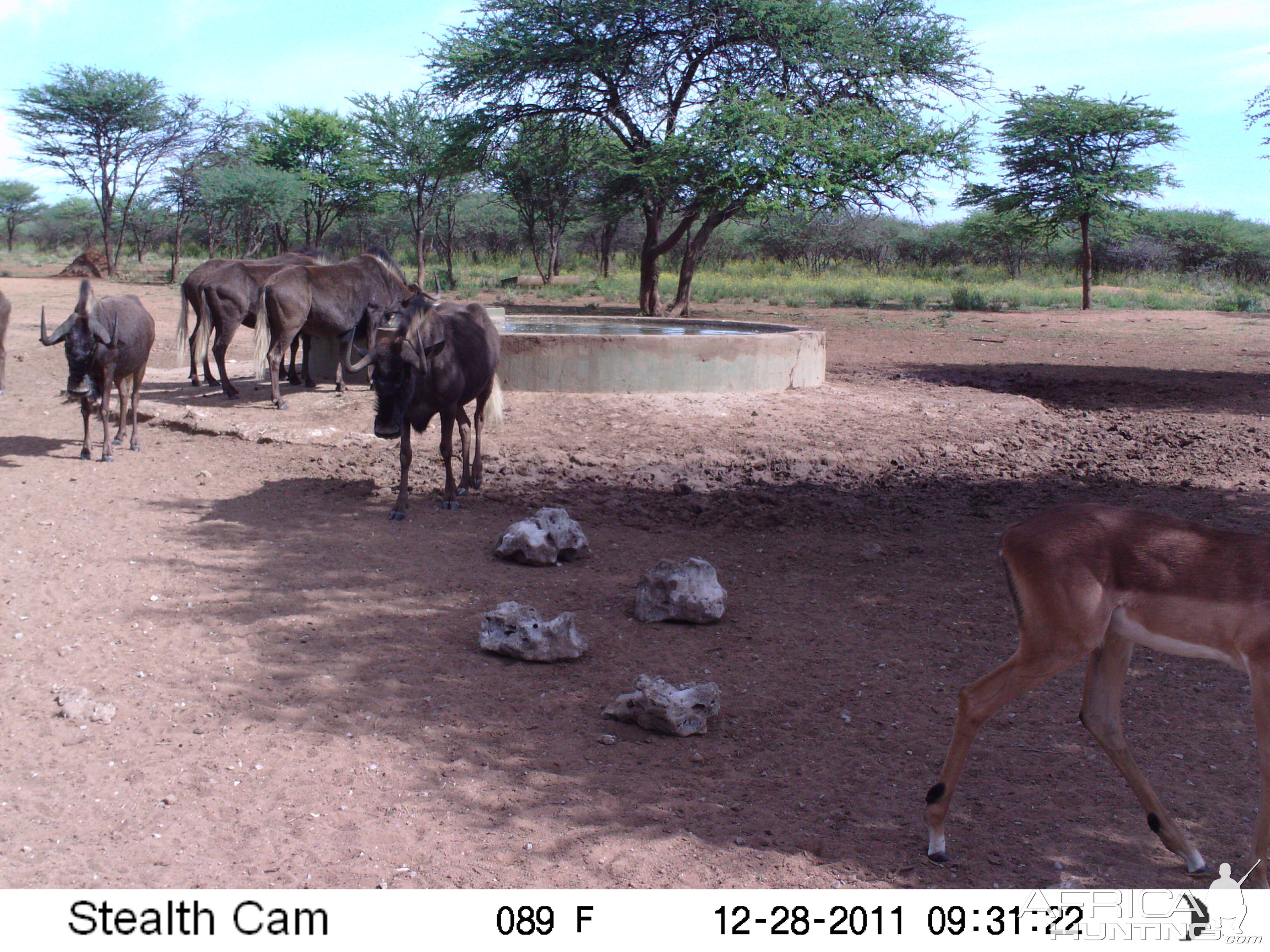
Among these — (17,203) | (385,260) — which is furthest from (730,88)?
(17,203)

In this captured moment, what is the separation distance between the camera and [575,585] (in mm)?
6043

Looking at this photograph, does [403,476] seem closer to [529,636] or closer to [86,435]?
[529,636]

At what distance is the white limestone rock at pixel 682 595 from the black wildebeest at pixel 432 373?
249cm

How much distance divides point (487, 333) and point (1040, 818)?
18.4ft

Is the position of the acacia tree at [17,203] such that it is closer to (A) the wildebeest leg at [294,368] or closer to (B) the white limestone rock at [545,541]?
(A) the wildebeest leg at [294,368]

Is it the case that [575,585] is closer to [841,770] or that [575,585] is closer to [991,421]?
[841,770]

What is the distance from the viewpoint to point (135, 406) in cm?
909

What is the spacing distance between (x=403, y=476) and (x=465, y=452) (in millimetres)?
661

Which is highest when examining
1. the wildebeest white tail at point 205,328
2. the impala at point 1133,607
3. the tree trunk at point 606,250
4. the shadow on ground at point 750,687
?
the tree trunk at point 606,250

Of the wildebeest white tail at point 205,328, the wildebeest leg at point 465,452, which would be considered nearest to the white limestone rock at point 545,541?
the wildebeest leg at point 465,452

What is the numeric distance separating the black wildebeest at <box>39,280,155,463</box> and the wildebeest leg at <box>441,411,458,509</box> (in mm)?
3056

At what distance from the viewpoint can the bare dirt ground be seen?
337 cm

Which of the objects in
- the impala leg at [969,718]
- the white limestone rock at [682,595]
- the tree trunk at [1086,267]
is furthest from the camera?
the tree trunk at [1086,267]

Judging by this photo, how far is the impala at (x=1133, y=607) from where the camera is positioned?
3.13 metres
